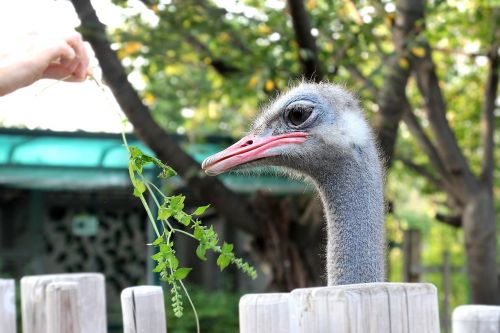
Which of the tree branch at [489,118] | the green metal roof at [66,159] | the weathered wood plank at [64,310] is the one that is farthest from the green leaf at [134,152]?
the green metal roof at [66,159]

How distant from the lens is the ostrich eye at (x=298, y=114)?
288 centimetres

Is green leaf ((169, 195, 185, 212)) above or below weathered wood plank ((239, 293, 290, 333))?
above

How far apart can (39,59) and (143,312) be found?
2.99 ft

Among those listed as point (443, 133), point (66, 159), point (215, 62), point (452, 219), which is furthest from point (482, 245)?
point (66, 159)

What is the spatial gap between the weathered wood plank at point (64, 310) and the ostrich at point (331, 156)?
0.60m

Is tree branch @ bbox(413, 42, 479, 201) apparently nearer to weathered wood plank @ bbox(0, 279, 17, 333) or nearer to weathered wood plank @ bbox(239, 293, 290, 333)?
weathered wood plank @ bbox(0, 279, 17, 333)

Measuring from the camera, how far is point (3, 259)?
13664 mm

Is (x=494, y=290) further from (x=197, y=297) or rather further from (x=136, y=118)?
(x=136, y=118)

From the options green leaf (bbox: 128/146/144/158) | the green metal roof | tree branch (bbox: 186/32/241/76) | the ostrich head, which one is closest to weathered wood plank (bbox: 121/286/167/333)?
green leaf (bbox: 128/146/144/158)

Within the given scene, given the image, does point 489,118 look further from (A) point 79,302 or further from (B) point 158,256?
(B) point 158,256

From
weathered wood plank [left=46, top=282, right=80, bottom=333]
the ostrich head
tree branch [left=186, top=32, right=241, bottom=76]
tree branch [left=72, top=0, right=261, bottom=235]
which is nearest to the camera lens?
weathered wood plank [left=46, top=282, right=80, bottom=333]

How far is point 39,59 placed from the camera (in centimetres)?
265

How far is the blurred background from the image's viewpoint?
6.68 m

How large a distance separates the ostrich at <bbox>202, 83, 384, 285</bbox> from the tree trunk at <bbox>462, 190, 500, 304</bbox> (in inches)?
281
